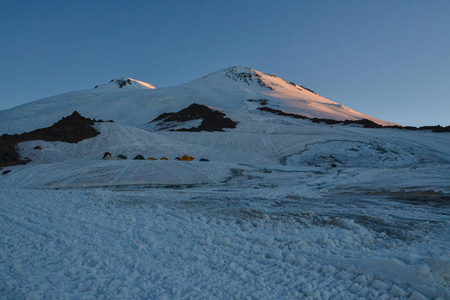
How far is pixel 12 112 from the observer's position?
34.2m

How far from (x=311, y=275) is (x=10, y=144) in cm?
1237

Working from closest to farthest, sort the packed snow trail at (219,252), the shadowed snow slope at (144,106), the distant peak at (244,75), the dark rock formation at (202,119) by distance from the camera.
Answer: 1. the packed snow trail at (219,252)
2. the dark rock formation at (202,119)
3. the shadowed snow slope at (144,106)
4. the distant peak at (244,75)

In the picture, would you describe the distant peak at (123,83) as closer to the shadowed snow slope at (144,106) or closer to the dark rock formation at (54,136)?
the shadowed snow slope at (144,106)

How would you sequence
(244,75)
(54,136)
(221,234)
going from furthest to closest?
1. (244,75)
2. (54,136)
3. (221,234)

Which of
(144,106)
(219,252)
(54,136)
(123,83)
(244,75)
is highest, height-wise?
(244,75)

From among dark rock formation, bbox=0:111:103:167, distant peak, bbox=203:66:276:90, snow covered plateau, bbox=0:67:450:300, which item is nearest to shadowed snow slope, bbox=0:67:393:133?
distant peak, bbox=203:66:276:90

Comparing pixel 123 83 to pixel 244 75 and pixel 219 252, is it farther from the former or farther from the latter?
pixel 219 252

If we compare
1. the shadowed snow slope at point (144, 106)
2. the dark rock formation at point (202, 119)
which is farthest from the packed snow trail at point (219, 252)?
the shadowed snow slope at point (144, 106)

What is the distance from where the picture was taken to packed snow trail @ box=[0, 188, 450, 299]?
Answer: 2154mm

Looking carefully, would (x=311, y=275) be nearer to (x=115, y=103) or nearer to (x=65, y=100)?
(x=115, y=103)

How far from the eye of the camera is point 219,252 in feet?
9.21

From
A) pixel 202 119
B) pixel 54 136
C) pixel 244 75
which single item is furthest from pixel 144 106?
pixel 244 75

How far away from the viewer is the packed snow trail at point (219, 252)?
215cm

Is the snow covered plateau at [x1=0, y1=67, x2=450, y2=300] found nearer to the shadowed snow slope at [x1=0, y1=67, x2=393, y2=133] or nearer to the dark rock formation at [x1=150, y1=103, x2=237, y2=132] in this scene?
the dark rock formation at [x1=150, y1=103, x2=237, y2=132]
